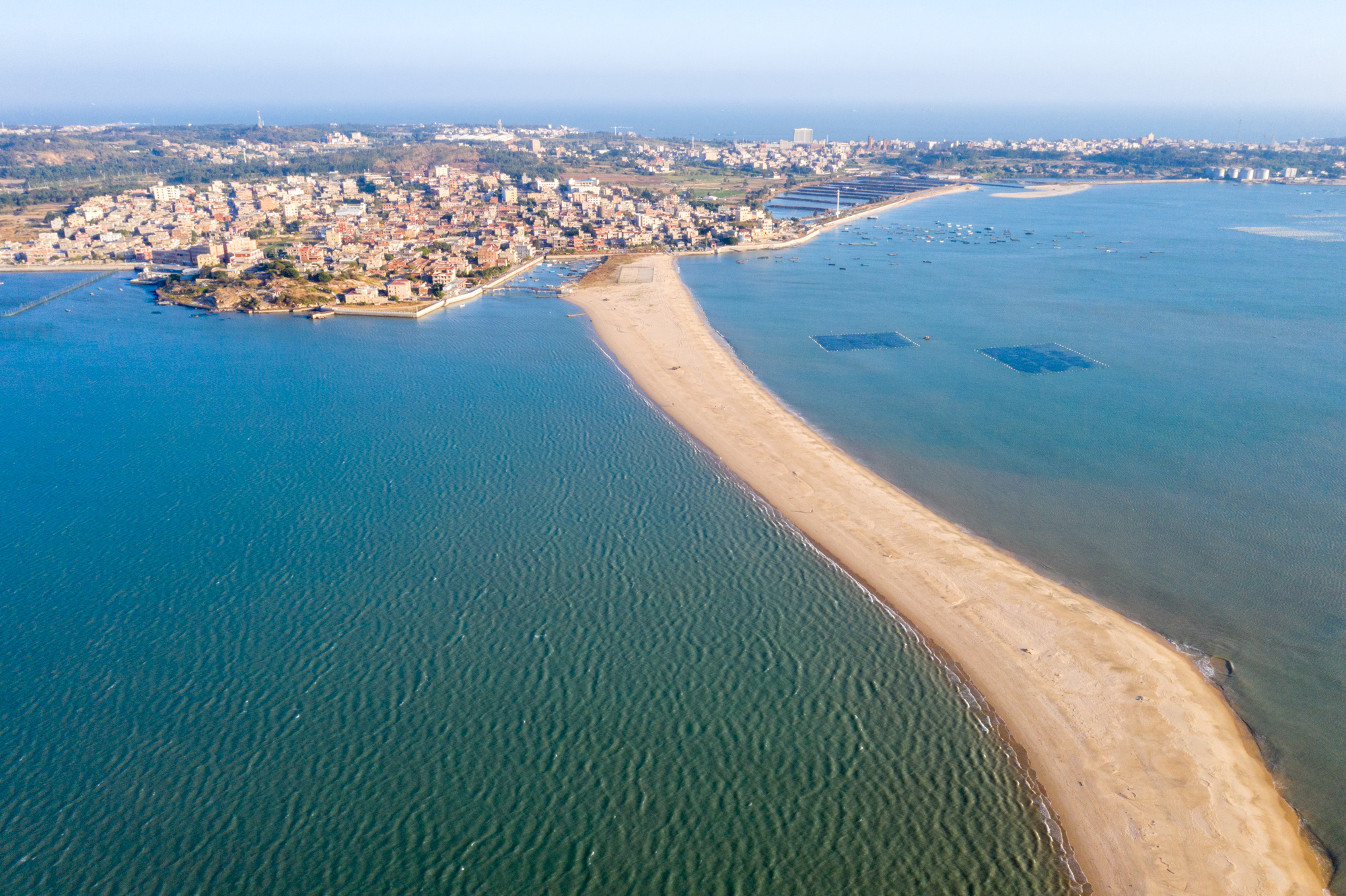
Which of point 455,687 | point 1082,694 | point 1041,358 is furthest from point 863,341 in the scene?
point 455,687

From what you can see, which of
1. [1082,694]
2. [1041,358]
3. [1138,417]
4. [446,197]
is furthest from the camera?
[446,197]

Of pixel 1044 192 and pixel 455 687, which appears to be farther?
pixel 1044 192

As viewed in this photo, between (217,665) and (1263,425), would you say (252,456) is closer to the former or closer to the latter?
(217,665)

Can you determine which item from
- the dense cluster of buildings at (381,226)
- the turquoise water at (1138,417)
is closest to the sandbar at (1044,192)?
the turquoise water at (1138,417)

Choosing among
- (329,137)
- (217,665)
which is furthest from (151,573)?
(329,137)

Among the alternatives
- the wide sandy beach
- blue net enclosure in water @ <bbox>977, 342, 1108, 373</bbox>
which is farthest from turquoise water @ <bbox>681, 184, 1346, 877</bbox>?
the wide sandy beach

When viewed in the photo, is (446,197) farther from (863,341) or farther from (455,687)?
(455,687)

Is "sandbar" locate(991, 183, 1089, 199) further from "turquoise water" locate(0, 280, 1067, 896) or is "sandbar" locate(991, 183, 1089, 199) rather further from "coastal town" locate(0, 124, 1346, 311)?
"turquoise water" locate(0, 280, 1067, 896)

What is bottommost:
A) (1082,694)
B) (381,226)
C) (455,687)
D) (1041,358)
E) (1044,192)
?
(455,687)
